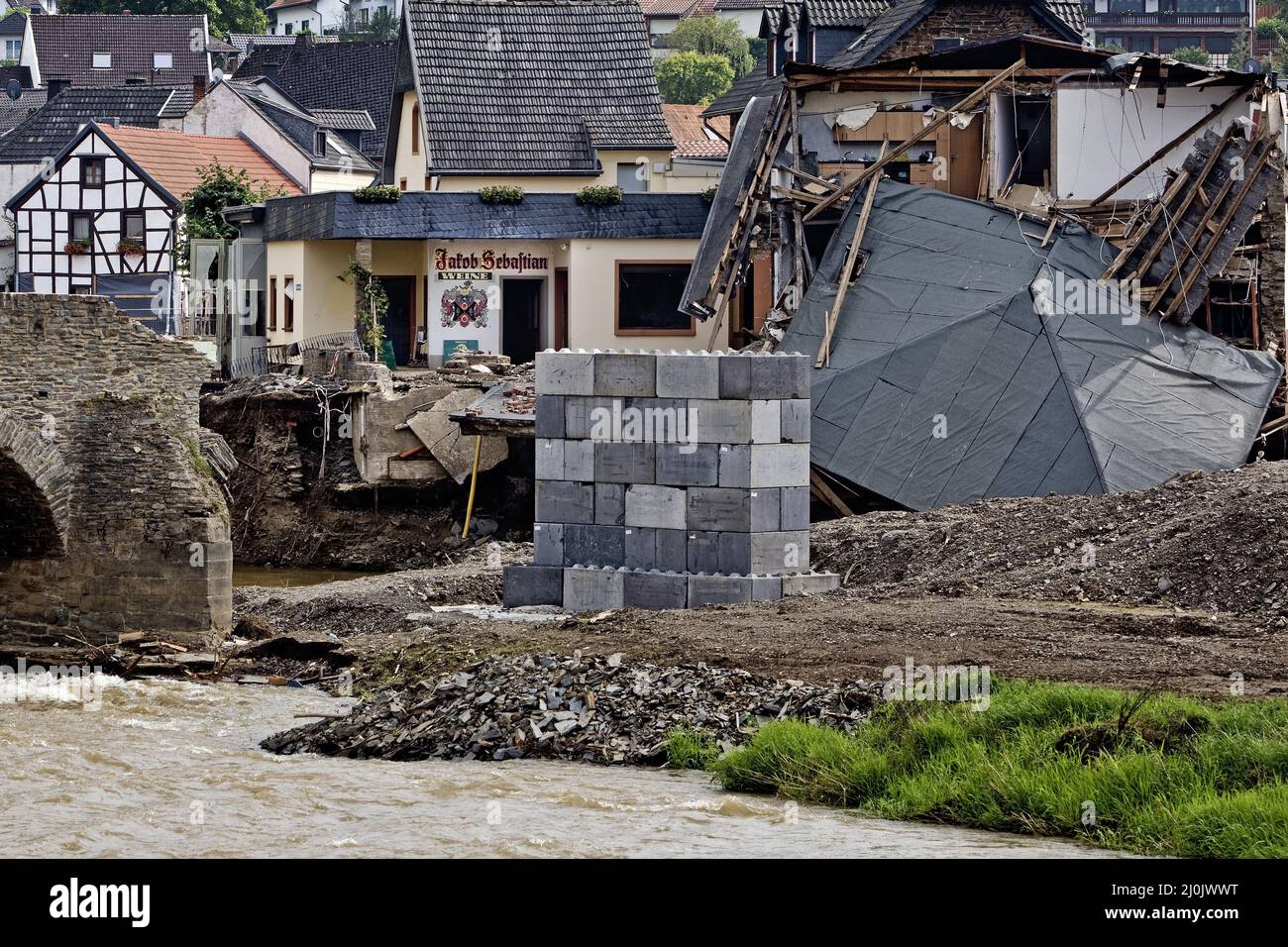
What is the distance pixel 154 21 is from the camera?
85562mm

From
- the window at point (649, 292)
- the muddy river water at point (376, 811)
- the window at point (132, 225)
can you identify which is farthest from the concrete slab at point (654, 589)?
the window at point (132, 225)

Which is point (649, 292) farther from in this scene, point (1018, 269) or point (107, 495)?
point (107, 495)

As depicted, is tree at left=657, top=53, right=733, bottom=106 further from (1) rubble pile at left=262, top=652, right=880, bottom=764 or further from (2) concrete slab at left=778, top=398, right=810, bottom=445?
(1) rubble pile at left=262, top=652, right=880, bottom=764

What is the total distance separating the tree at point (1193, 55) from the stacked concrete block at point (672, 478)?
194ft

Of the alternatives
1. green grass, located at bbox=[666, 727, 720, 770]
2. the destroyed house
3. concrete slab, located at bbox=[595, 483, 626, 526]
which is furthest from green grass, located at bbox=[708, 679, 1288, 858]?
the destroyed house

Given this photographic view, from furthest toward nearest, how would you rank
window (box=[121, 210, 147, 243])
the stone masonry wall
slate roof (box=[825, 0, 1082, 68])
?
1. window (box=[121, 210, 147, 243])
2. slate roof (box=[825, 0, 1082, 68])
3. the stone masonry wall

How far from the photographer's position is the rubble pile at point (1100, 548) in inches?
720

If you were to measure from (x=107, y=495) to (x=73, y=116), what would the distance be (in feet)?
169

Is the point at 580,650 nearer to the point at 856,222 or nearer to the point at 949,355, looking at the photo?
the point at 949,355

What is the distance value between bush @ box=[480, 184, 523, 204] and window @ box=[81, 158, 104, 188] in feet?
66.4

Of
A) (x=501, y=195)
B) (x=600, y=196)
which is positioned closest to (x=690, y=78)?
(x=501, y=195)

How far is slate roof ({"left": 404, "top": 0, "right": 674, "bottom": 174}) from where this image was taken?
42.9 meters

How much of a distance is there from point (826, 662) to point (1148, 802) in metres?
4.62
